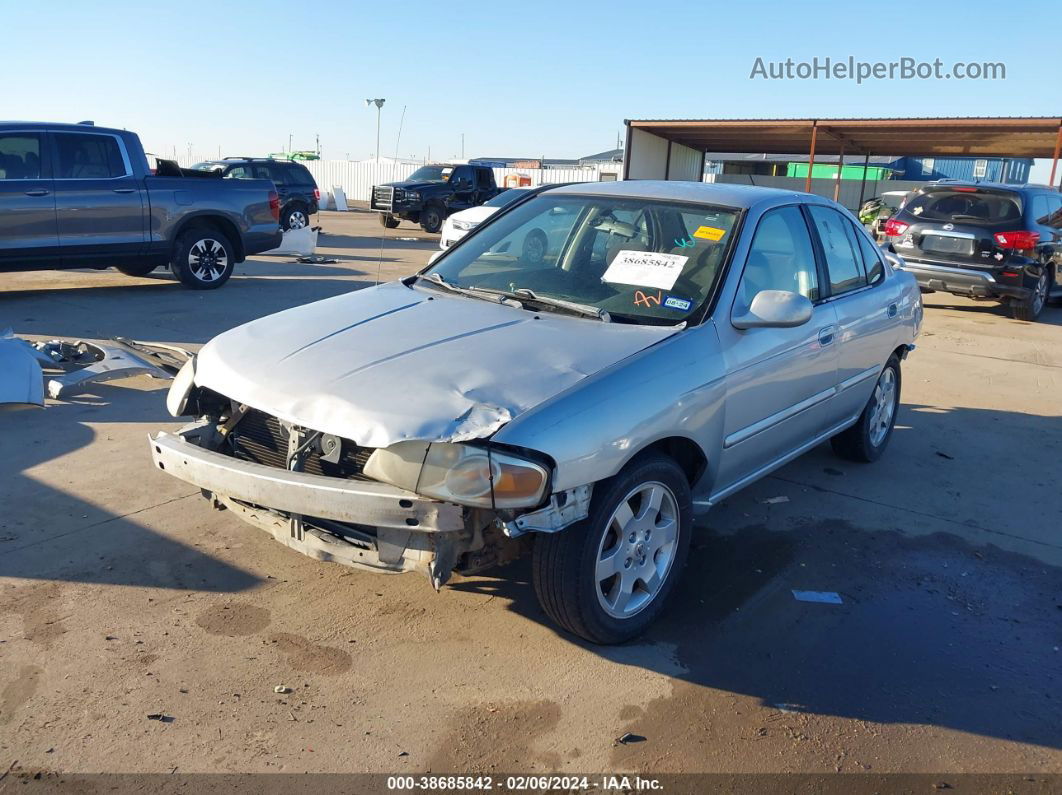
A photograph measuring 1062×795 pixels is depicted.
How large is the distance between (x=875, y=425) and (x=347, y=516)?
396 centimetres

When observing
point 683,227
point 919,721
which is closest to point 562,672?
point 919,721

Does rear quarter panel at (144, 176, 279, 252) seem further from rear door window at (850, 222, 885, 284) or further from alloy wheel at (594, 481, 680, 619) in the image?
alloy wheel at (594, 481, 680, 619)

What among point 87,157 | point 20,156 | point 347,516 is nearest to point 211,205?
point 87,157

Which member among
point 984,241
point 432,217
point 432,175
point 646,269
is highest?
point 432,175

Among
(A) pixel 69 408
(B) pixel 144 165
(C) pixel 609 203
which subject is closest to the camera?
(C) pixel 609 203

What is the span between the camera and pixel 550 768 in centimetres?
277

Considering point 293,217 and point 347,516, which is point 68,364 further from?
point 293,217

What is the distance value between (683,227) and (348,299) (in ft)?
5.41

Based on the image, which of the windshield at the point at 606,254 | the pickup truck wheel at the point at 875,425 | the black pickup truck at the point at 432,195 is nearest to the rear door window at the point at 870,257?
the pickup truck wheel at the point at 875,425

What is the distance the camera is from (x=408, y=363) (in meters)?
3.36

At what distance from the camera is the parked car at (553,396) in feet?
9.81

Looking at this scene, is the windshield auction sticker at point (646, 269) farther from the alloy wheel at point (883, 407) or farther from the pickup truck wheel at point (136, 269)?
the pickup truck wheel at point (136, 269)

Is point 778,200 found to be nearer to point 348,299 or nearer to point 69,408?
point 348,299

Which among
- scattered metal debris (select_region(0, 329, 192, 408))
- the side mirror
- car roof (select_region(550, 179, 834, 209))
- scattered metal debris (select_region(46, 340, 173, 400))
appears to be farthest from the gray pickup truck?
the side mirror
